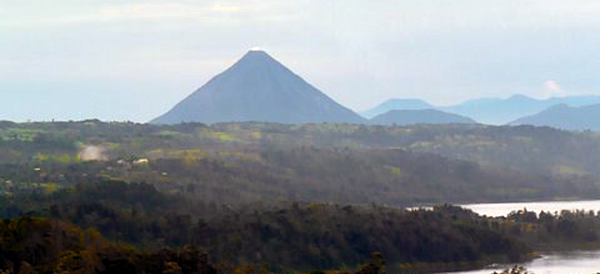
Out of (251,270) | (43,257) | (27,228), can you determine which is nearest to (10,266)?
(43,257)

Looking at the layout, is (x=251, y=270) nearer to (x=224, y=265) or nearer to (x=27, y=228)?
(x=224, y=265)

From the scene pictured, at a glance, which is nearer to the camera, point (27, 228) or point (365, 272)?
point (365, 272)

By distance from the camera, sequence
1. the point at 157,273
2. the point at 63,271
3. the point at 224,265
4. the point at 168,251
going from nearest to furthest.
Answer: the point at 63,271
the point at 157,273
the point at 168,251
the point at 224,265

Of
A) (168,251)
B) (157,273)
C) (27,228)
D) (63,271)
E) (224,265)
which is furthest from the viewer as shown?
(224,265)

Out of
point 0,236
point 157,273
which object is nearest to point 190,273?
point 157,273

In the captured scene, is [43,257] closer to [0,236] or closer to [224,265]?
[0,236]

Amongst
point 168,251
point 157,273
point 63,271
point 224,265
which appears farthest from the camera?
point 224,265

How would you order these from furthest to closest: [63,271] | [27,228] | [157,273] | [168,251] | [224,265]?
1. [224,265]
2. [27,228]
3. [168,251]
4. [157,273]
5. [63,271]

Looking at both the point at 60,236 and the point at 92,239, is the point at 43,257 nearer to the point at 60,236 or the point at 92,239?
the point at 60,236

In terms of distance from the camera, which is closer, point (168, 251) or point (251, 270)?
point (168, 251)
